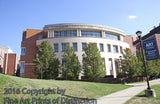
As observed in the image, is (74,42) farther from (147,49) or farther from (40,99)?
(40,99)

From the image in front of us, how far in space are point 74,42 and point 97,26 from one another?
31.8 ft

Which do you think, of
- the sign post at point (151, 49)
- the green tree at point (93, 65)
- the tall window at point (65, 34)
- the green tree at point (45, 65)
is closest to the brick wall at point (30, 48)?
the tall window at point (65, 34)

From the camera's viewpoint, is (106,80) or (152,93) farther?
(106,80)

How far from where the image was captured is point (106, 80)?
99.2 ft

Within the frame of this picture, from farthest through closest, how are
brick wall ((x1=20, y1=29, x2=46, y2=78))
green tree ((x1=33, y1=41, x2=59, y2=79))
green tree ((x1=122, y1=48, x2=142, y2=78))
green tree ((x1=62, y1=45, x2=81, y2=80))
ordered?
brick wall ((x1=20, y1=29, x2=46, y2=78)), green tree ((x1=122, y1=48, x2=142, y2=78)), green tree ((x1=62, y1=45, x2=81, y2=80)), green tree ((x1=33, y1=41, x2=59, y2=79))

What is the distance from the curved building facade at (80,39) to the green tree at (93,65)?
19.7 ft

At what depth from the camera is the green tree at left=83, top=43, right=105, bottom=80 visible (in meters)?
27.1

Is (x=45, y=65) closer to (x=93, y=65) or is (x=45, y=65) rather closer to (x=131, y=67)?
(x=93, y=65)

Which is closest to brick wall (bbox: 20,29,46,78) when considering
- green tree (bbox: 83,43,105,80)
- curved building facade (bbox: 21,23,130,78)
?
curved building facade (bbox: 21,23,130,78)

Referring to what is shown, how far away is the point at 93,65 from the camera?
2786 centimetres

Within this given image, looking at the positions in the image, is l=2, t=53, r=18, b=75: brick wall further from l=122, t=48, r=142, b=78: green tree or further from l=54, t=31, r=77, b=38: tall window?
l=122, t=48, r=142, b=78: green tree

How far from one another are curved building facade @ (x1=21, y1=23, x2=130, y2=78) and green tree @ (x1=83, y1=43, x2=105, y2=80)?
5.99 meters

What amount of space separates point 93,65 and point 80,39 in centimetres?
1097

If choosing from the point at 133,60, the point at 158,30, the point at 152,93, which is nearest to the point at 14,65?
the point at 133,60
